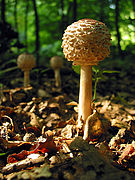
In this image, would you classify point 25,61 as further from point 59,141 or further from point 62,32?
point 59,141

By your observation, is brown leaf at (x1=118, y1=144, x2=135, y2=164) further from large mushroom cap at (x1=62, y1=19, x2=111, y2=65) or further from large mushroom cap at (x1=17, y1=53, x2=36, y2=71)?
large mushroom cap at (x1=17, y1=53, x2=36, y2=71)

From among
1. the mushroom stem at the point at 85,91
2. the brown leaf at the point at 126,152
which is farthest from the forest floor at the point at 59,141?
the mushroom stem at the point at 85,91

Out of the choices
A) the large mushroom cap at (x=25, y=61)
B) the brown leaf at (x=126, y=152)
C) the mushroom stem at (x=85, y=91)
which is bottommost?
the brown leaf at (x=126, y=152)

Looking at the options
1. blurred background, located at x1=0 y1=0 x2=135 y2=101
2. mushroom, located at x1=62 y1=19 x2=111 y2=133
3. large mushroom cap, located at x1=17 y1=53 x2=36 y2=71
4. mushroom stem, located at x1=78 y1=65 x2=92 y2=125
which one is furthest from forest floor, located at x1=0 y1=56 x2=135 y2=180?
blurred background, located at x1=0 y1=0 x2=135 y2=101

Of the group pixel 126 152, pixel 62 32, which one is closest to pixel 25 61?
pixel 62 32

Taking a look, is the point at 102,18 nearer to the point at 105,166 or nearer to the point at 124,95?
the point at 124,95

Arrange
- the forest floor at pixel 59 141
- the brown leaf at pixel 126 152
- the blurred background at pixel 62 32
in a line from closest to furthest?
the forest floor at pixel 59 141 → the brown leaf at pixel 126 152 → the blurred background at pixel 62 32

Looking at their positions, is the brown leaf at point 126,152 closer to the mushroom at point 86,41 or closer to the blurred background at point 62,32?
the mushroom at point 86,41
